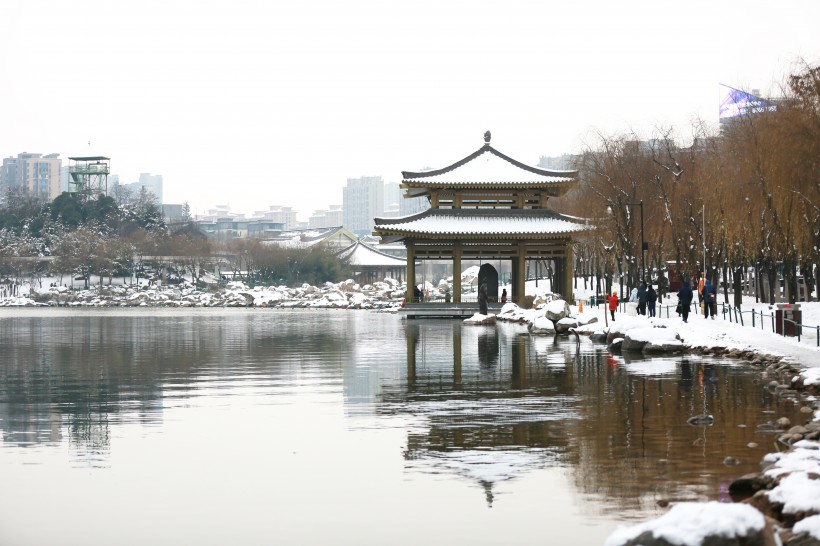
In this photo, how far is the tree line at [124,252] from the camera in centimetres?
10031

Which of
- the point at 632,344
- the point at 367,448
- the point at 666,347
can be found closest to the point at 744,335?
the point at 666,347

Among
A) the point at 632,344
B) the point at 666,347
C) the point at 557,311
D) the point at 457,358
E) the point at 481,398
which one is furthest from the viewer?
the point at 557,311

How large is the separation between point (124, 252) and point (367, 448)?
90270 mm

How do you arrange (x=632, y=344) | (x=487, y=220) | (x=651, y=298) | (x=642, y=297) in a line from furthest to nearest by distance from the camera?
1. (x=487, y=220)
2. (x=642, y=297)
3. (x=651, y=298)
4. (x=632, y=344)

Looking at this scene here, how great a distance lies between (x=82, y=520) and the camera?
1081 centimetres

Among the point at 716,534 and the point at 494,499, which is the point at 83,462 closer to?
the point at 494,499

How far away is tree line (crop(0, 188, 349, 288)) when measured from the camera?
100 m

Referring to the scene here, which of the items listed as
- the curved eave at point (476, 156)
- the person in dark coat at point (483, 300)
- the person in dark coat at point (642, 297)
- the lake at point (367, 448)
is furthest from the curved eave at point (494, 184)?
the lake at point (367, 448)

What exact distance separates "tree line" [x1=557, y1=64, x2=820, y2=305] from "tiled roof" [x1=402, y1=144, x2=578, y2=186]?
294 centimetres

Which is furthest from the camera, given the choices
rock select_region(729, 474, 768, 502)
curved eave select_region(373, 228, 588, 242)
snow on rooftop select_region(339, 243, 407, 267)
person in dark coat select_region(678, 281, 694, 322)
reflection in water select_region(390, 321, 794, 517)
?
snow on rooftop select_region(339, 243, 407, 267)

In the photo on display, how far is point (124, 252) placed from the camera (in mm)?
101000

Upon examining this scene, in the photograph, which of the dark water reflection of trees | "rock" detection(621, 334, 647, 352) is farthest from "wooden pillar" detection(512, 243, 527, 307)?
"rock" detection(621, 334, 647, 352)

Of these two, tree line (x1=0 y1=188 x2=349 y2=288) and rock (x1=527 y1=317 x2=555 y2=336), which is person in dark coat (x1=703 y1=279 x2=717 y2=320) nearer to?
rock (x1=527 y1=317 x2=555 y2=336)

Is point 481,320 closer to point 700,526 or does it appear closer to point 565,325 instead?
point 565,325
